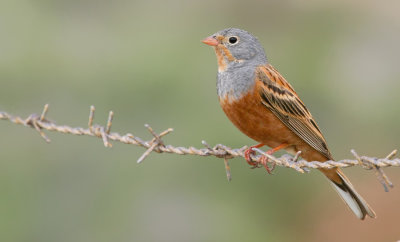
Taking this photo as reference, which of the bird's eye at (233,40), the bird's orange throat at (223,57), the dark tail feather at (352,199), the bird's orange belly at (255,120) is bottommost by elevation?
the dark tail feather at (352,199)

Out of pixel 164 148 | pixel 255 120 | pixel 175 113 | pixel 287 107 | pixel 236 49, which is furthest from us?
pixel 175 113

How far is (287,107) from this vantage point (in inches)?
241

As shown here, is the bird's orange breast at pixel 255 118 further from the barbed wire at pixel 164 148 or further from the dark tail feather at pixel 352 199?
the barbed wire at pixel 164 148

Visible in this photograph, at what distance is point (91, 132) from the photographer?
4.74 metres

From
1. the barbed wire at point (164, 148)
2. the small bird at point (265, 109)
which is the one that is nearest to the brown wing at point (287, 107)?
the small bird at point (265, 109)

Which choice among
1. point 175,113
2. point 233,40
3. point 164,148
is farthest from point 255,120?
point 175,113

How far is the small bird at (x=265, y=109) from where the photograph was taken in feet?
19.0

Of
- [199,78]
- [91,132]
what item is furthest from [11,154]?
[91,132]

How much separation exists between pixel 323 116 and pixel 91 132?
7541mm

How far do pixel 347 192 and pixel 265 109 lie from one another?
0.88m

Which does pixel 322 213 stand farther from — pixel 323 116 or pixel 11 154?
pixel 11 154

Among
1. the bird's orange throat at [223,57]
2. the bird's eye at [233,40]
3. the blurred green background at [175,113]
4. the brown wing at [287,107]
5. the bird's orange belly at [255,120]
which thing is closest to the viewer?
the bird's orange belly at [255,120]

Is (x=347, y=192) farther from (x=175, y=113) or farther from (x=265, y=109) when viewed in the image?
(x=175, y=113)

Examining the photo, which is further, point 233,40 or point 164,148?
point 233,40
